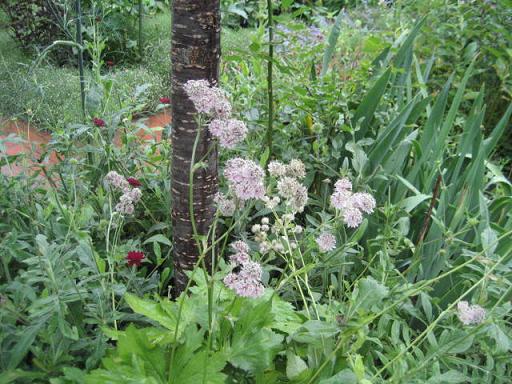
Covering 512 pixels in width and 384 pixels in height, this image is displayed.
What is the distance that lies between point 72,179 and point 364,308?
0.91 meters

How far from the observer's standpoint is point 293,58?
300cm

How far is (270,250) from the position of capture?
1241 millimetres

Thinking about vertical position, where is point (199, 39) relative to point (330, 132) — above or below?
above

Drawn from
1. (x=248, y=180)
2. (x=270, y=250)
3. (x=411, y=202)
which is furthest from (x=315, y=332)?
(x=411, y=202)

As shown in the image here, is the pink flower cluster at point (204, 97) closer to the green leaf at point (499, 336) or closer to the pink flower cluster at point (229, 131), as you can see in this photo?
the pink flower cluster at point (229, 131)

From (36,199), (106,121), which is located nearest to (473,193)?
(106,121)

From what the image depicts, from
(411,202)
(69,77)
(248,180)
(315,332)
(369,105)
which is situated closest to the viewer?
(248,180)

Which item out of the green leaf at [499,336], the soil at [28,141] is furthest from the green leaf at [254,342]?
the soil at [28,141]

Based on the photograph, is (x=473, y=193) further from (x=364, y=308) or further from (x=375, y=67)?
(x=364, y=308)

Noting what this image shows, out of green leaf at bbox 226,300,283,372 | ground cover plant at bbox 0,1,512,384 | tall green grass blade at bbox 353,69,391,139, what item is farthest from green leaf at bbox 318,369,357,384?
tall green grass blade at bbox 353,69,391,139

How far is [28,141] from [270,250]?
1044 mm

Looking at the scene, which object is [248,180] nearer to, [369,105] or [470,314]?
[470,314]

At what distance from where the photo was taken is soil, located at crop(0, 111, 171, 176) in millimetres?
1721

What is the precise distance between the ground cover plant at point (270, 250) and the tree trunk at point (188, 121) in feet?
0.05
